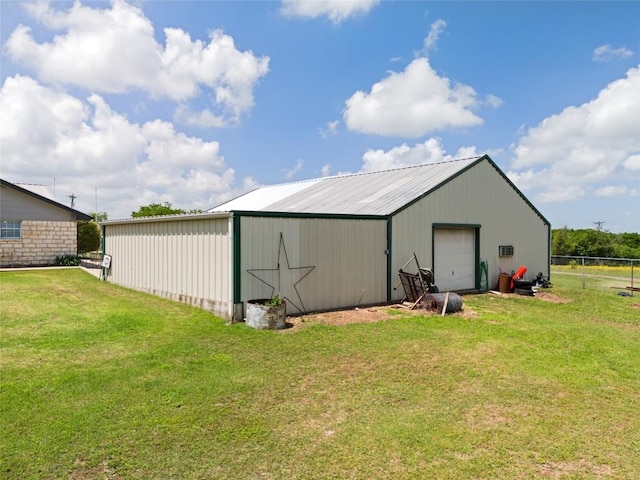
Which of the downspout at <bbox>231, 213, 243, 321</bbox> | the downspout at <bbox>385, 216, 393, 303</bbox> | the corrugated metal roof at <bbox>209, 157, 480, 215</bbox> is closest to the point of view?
the downspout at <bbox>231, 213, 243, 321</bbox>

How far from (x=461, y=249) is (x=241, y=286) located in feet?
29.0

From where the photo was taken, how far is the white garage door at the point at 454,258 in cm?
1465

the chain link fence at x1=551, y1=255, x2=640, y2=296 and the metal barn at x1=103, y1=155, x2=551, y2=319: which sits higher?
the metal barn at x1=103, y1=155, x2=551, y2=319

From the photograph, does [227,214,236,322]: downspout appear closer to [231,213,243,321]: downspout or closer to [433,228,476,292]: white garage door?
[231,213,243,321]: downspout

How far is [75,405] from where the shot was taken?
4.96 metres

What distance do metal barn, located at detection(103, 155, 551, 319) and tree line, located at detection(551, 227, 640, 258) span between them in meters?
20.3

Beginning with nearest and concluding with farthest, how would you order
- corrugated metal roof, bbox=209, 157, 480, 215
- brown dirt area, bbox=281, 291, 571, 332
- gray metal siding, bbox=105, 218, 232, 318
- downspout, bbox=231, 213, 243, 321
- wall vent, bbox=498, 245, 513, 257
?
downspout, bbox=231, 213, 243, 321 < brown dirt area, bbox=281, 291, 571, 332 < gray metal siding, bbox=105, 218, 232, 318 < corrugated metal roof, bbox=209, 157, 480, 215 < wall vent, bbox=498, 245, 513, 257

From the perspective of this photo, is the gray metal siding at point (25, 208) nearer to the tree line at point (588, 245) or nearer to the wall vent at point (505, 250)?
the wall vent at point (505, 250)

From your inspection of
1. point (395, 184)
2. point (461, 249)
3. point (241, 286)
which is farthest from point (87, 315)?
point (461, 249)

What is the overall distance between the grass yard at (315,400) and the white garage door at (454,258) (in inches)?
200

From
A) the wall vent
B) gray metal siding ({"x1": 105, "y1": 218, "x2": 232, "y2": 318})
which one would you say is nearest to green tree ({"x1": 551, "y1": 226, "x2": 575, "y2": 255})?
the wall vent

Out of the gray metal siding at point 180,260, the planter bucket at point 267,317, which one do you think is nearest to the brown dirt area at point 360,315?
the planter bucket at point 267,317

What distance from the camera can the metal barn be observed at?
1013 cm

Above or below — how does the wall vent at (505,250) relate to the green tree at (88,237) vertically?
below
